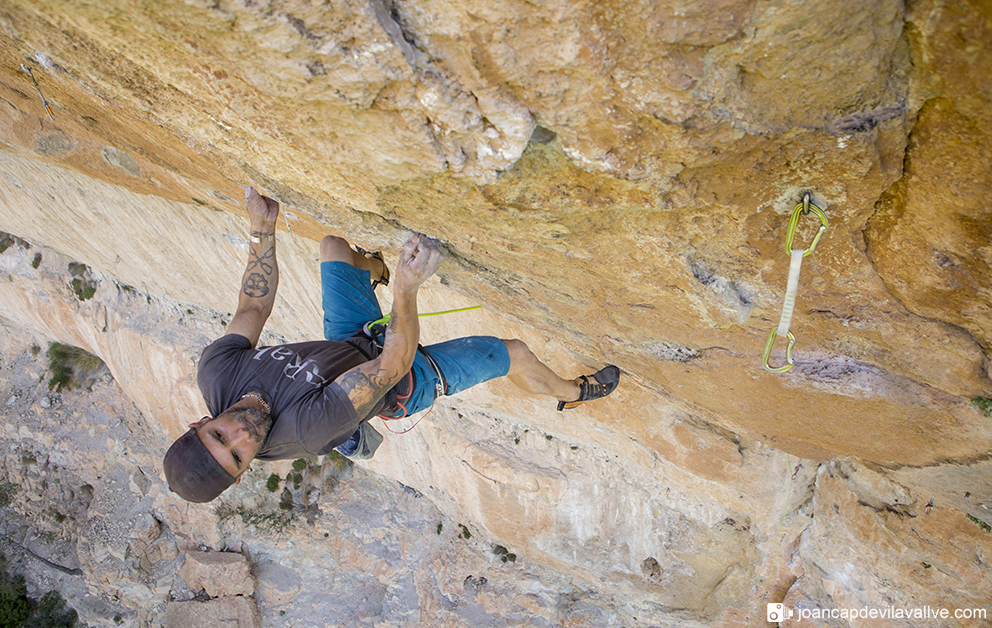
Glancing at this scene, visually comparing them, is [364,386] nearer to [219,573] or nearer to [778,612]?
[778,612]

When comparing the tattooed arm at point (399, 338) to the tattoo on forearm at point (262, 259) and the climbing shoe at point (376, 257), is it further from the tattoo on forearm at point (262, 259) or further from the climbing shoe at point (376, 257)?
the climbing shoe at point (376, 257)

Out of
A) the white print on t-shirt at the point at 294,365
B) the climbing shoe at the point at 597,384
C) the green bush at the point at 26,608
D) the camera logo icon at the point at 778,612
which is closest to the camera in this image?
the white print on t-shirt at the point at 294,365

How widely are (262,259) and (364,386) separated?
2.49 feet

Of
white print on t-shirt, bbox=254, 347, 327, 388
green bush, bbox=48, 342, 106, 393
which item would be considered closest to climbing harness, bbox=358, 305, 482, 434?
white print on t-shirt, bbox=254, 347, 327, 388

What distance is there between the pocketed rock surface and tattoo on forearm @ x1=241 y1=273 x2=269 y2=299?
0.36 m

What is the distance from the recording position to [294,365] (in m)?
2.07

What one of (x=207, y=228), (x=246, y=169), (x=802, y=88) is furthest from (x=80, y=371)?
(x=802, y=88)

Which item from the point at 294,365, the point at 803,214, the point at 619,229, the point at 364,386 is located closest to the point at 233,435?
the point at 294,365

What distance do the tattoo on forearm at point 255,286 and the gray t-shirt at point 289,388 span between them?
0.22 metres

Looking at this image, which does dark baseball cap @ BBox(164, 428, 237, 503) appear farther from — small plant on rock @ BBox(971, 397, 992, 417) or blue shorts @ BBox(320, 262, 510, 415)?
small plant on rock @ BBox(971, 397, 992, 417)

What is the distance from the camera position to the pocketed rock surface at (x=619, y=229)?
119cm

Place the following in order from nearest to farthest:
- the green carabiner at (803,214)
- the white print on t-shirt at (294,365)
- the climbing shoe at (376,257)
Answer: the green carabiner at (803,214)
the white print on t-shirt at (294,365)
the climbing shoe at (376,257)

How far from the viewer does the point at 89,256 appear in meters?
5.42

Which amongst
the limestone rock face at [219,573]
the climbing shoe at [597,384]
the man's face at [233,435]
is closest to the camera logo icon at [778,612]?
the climbing shoe at [597,384]
